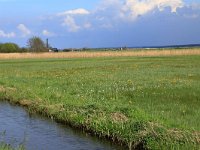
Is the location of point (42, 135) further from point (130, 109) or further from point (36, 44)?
point (36, 44)

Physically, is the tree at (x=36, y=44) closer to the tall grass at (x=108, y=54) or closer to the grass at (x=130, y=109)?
the tall grass at (x=108, y=54)

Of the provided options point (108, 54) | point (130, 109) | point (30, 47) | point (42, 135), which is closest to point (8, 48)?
point (30, 47)

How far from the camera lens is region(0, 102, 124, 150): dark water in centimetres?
1367

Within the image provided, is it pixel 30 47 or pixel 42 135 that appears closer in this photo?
pixel 42 135

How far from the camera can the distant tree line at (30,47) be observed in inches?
5157

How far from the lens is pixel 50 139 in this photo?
14.9m

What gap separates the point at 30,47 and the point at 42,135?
121 m

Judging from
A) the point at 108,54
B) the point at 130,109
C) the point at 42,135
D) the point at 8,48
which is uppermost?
the point at 130,109

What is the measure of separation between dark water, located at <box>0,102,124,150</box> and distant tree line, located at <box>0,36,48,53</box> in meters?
113

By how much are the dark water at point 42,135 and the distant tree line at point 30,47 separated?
11325 cm

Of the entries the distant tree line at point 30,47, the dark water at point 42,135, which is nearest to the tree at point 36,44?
the distant tree line at point 30,47

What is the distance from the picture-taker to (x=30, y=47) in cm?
13450

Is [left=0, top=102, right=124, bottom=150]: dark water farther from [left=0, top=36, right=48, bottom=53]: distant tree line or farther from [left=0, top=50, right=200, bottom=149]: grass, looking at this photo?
[left=0, top=36, right=48, bottom=53]: distant tree line

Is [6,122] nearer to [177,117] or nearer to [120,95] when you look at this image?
[120,95]
